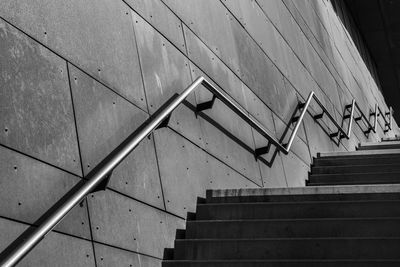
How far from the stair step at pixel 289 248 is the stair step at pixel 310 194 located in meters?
0.98

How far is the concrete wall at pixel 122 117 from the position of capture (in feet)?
14.4

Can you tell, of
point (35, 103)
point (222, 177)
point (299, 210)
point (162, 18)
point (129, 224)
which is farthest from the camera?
point (222, 177)

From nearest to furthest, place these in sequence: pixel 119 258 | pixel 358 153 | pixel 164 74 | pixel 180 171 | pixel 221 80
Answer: pixel 119 258 → pixel 180 171 → pixel 164 74 → pixel 221 80 → pixel 358 153

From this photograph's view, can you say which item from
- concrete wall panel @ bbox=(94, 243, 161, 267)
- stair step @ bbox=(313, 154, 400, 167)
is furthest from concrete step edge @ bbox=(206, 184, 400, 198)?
stair step @ bbox=(313, 154, 400, 167)

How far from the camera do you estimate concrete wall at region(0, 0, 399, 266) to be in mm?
4387

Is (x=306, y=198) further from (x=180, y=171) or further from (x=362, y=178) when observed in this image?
(x=362, y=178)

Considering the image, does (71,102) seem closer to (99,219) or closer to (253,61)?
(99,219)

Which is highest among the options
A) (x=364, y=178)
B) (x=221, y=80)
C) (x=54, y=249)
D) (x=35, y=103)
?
(x=221, y=80)

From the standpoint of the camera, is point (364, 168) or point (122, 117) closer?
point (122, 117)

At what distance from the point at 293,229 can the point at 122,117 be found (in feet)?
5.22

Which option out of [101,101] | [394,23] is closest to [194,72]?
[101,101]

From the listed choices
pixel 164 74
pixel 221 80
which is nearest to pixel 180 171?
pixel 164 74

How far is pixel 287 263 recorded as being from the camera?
197 inches

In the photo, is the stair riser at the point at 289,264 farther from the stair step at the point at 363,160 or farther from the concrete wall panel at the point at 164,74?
the stair step at the point at 363,160
